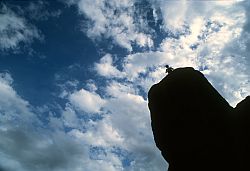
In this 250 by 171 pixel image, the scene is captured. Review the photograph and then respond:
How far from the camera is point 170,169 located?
2805cm

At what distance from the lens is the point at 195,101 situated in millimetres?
27016

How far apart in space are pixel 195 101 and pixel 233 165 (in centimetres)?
692

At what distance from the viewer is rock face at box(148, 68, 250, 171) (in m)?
24.5

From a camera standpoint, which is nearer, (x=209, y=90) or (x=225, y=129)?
(x=225, y=129)

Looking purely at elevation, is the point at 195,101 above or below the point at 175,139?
above

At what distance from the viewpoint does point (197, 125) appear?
85.8ft

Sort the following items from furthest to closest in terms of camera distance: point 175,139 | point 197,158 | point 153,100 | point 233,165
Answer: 1. point 153,100
2. point 175,139
3. point 197,158
4. point 233,165

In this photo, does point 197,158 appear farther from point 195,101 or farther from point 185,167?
point 195,101

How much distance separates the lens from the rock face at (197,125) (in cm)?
2452

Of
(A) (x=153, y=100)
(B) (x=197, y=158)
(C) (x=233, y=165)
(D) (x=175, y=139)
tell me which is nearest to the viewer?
(C) (x=233, y=165)

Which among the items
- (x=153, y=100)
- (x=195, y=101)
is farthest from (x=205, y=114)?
(x=153, y=100)

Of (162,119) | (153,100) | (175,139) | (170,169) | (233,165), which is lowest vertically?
(233,165)

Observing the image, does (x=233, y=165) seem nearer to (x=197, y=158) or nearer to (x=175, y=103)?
(x=197, y=158)

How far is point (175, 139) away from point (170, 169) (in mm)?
3385
